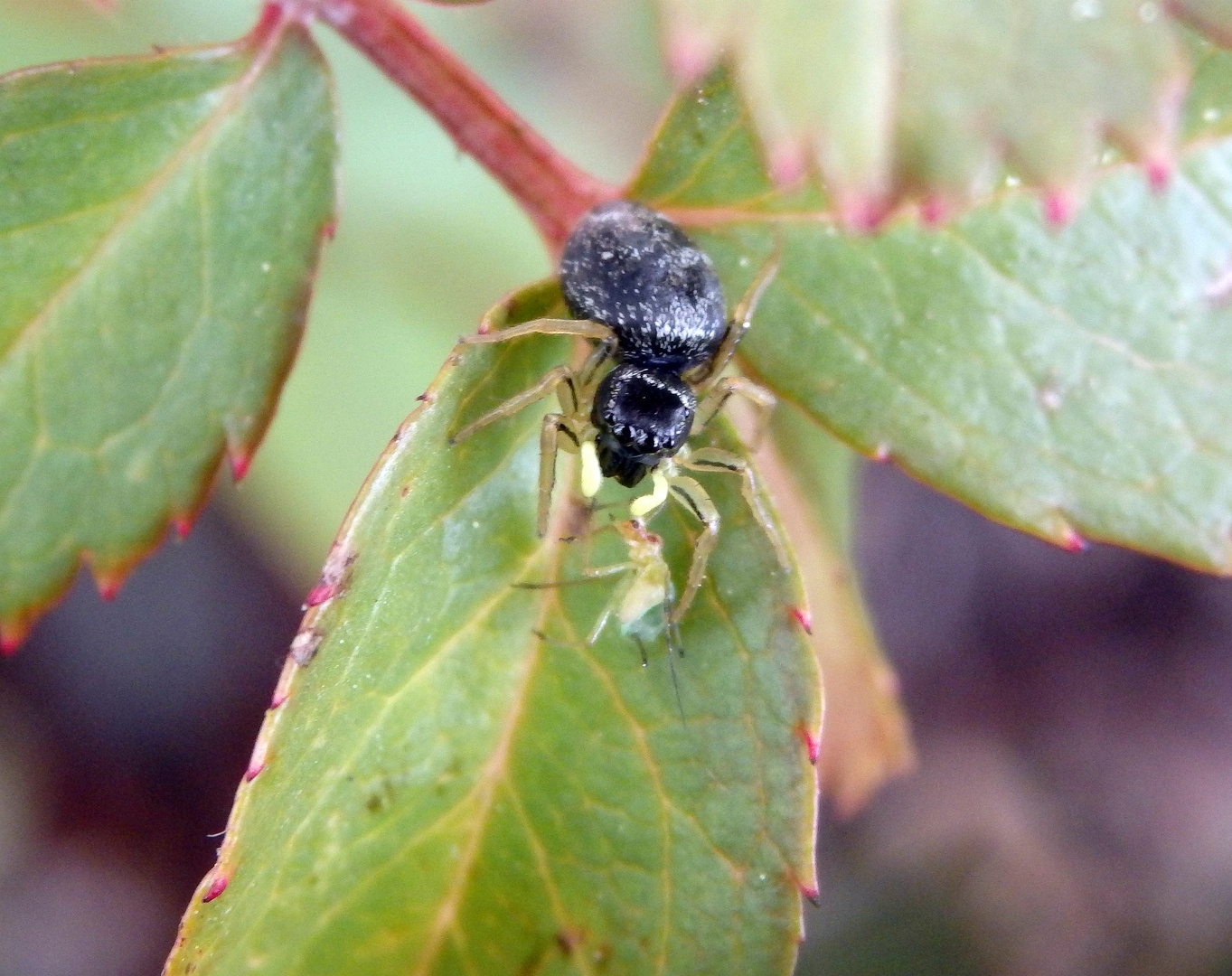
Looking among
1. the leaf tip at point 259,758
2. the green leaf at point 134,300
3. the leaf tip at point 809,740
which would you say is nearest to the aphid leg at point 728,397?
the leaf tip at point 809,740

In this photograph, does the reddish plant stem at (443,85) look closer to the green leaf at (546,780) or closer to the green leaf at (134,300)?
the green leaf at (134,300)

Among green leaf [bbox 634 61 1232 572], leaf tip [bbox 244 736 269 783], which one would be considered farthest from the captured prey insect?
leaf tip [bbox 244 736 269 783]

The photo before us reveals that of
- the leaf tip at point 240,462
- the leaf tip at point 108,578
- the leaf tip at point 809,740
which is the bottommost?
the leaf tip at point 809,740

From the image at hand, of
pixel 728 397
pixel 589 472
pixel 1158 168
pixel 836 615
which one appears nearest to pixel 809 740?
pixel 589 472

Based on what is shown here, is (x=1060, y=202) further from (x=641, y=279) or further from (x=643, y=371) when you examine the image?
(x=643, y=371)

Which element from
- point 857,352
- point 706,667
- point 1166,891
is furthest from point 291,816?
point 1166,891

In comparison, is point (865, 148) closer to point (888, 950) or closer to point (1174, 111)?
point (1174, 111)
